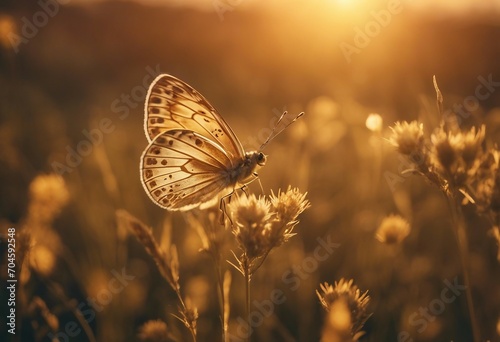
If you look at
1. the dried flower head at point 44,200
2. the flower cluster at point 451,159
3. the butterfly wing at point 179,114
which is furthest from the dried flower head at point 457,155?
the dried flower head at point 44,200

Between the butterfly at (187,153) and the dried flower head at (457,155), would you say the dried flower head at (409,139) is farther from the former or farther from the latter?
the butterfly at (187,153)

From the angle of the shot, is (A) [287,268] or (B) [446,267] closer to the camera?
(A) [287,268]

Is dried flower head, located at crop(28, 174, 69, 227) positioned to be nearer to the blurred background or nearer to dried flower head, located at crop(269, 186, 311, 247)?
the blurred background

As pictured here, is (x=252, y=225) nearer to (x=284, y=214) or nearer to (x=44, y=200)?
(x=284, y=214)

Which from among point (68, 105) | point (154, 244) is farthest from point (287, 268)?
point (68, 105)

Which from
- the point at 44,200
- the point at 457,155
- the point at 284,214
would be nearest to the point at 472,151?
the point at 457,155

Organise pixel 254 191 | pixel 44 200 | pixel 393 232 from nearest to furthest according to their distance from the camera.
→ pixel 393 232, pixel 44 200, pixel 254 191

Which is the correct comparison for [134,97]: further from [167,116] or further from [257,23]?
[257,23]

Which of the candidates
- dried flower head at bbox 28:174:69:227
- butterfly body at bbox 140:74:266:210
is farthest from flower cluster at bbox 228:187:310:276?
dried flower head at bbox 28:174:69:227
